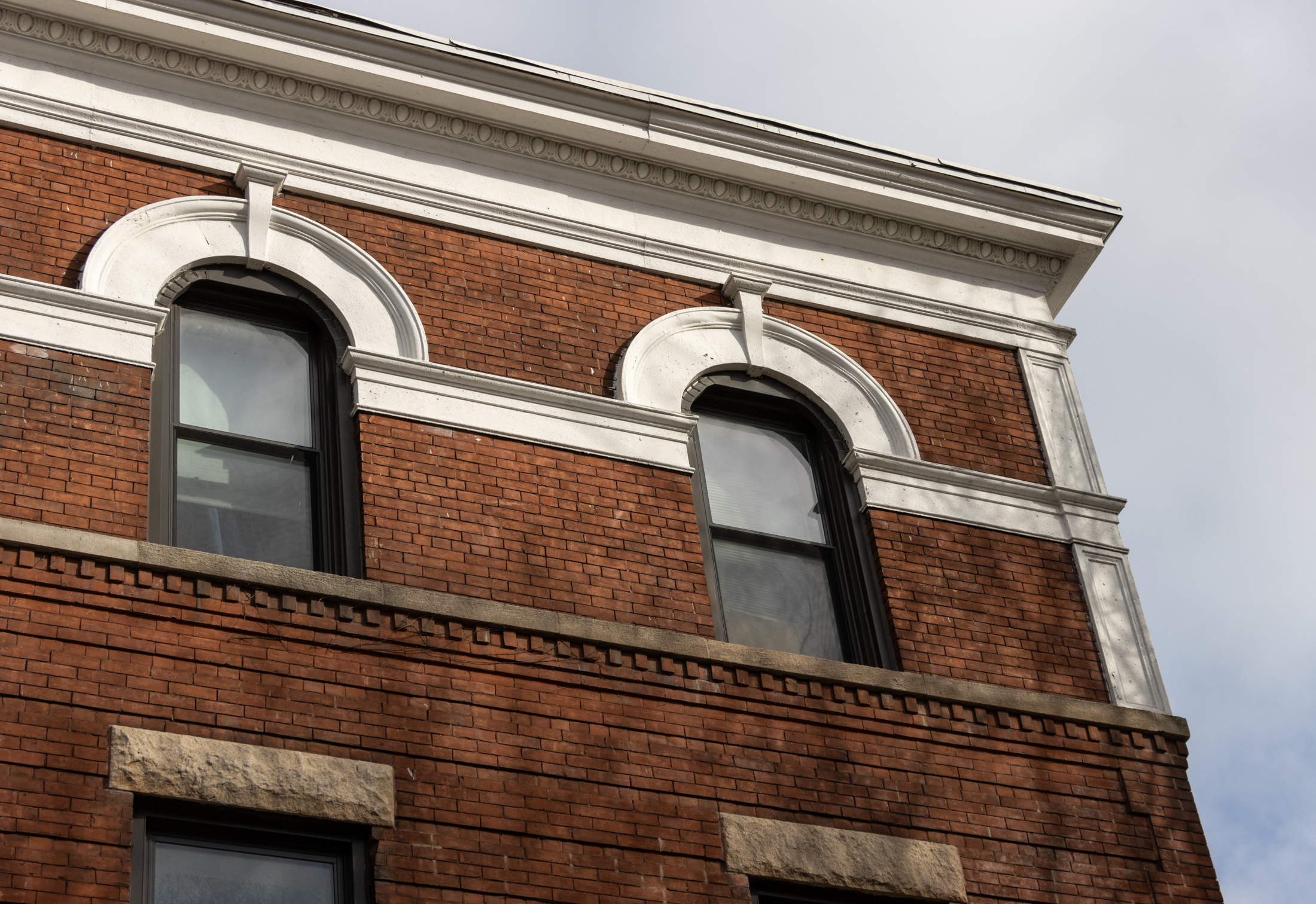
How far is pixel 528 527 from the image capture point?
1028 cm

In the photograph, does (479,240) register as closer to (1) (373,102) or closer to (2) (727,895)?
(1) (373,102)

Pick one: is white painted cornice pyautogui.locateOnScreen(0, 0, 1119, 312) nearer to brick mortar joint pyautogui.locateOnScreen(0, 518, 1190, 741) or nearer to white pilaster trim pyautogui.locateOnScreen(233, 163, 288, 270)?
white pilaster trim pyautogui.locateOnScreen(233, 163, 288, 270)

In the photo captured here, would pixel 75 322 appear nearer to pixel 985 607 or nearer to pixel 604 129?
pixel 604 129

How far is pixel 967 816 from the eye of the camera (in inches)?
399

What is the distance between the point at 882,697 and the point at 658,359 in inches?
102

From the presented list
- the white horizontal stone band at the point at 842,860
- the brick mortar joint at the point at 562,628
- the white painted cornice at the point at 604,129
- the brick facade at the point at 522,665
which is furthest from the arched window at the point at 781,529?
the white painted cornice at the point at 604,129

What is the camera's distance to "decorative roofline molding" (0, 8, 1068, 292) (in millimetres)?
11281

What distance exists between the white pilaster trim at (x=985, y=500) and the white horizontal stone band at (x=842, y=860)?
245 centimetres

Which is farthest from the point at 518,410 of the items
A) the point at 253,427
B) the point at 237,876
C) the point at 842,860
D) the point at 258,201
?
the point at 237,876

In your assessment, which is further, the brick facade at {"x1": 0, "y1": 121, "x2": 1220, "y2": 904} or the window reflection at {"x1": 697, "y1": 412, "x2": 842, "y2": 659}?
the window reflection at {"x1": 697, "y1": 412, "x2": 842, "y2": 659}

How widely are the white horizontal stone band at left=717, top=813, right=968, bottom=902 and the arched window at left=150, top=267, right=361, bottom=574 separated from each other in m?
2.50

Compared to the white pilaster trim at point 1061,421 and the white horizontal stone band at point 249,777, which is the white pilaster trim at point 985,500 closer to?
the white pilaster trim at point 1061,421

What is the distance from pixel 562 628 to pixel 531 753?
29.7 inches

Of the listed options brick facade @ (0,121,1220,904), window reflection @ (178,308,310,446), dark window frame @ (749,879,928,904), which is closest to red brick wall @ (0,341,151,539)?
brick facade @ (0,121,1220,904)
